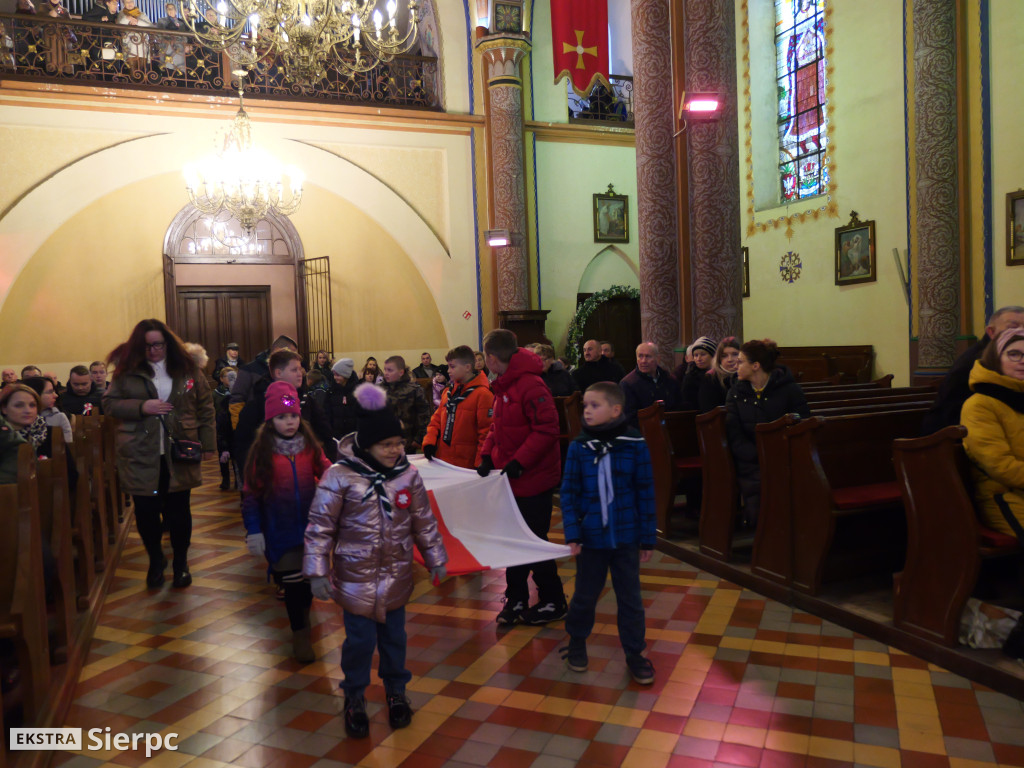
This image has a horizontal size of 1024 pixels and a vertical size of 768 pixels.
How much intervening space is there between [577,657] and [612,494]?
784mm

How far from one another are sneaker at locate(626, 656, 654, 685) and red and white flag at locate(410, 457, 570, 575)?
688 millimetres

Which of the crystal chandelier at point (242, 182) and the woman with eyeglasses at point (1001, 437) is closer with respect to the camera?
the woman with eyeglasses at point (1001, 437)

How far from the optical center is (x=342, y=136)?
12.6 metres

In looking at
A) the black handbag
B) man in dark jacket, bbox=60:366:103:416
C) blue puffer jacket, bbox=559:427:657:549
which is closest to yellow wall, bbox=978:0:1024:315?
blue puffer jacket, bbox=559:427:657:549

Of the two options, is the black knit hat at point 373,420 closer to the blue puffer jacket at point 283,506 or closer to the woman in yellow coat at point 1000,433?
the blue puffer jacket at point 283,506

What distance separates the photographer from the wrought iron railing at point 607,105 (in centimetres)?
1452

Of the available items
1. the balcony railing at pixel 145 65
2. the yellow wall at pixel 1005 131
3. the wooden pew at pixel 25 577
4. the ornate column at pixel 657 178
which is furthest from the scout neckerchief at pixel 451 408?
the balcony railing at pixel 145 65

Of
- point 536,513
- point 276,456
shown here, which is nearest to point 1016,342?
point 536,513

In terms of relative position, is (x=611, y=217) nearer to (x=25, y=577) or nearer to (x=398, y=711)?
(x=398, y=711)

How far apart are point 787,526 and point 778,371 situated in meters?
0.91

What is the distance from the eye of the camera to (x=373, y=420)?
2.87m

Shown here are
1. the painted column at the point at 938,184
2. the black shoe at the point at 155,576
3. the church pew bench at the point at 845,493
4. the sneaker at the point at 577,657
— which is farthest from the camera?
the painted column at the point at 938,184

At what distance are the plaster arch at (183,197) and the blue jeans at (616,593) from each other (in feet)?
33.5

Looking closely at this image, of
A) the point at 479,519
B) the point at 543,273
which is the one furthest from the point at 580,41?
the point at 479,519
